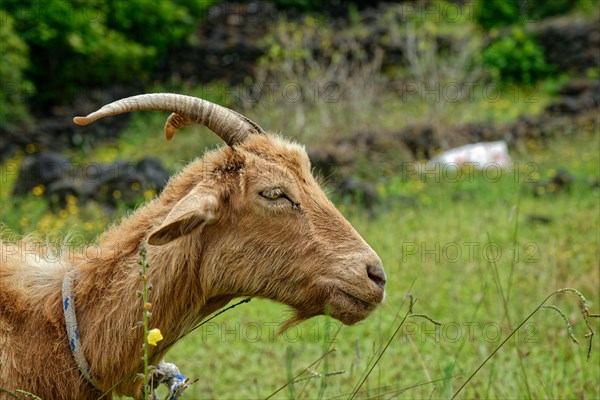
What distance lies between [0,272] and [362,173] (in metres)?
9.60

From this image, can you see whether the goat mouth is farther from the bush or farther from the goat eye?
the bush

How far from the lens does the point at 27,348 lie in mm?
2846

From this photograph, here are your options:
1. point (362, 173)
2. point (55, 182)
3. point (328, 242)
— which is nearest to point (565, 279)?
point (328, 242)

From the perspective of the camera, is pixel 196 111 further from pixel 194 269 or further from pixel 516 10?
pixel 516 10

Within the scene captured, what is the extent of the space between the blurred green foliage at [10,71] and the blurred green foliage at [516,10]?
13.0 metres

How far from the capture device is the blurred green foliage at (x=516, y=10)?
21312 mm

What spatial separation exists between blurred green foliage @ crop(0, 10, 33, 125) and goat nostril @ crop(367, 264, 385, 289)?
14097 mm

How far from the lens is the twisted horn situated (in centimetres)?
286

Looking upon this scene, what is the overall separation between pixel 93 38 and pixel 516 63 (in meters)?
11.2

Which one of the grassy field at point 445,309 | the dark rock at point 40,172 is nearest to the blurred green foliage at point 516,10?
the grassy field at point 445,309

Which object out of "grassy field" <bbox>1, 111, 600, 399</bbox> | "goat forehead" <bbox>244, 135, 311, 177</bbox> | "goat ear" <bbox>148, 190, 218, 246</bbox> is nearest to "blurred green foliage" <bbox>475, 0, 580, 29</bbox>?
"grassy field" <bbox>1, 111, 600, 399</bbox>

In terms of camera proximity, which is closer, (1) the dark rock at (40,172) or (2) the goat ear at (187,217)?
(2) the goat ear at (187,217)

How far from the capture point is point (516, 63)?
1931 centimetres

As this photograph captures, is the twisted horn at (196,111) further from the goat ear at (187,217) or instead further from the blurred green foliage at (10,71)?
the blurred green foliage at (10,71)
